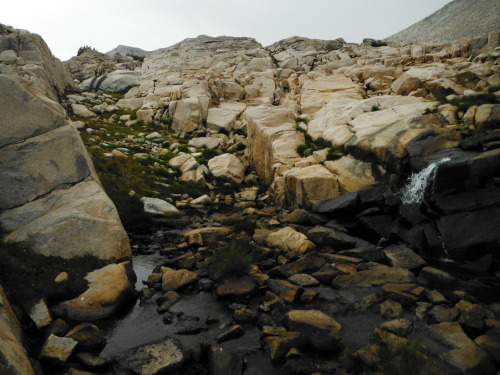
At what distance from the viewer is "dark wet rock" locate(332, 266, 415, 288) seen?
25.9 feet

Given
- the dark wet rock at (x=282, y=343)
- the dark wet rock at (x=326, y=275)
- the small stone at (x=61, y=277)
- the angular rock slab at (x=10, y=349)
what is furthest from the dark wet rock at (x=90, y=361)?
the dark wet rock at (x=326, y=275)

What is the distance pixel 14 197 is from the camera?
907 cm

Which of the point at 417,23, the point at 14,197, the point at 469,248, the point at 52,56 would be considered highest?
the point at 417,23

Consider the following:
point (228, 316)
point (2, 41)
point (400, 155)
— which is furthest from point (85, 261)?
point (2, 41)

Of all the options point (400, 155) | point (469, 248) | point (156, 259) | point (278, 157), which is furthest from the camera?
point (278, 157)

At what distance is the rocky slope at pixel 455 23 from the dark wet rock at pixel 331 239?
127 feet

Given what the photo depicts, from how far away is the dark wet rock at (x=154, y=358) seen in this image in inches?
201

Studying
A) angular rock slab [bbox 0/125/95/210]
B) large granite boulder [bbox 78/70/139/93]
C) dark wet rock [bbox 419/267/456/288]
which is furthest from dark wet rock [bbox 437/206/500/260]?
large granite boulder [bbox 78/70/139/93]

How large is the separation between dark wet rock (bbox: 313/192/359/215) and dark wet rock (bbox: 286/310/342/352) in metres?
7.09

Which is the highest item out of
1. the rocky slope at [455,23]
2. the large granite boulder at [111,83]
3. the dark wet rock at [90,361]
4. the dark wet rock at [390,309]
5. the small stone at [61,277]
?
the rocky slope at [455,23]

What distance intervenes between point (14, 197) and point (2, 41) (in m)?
28.3

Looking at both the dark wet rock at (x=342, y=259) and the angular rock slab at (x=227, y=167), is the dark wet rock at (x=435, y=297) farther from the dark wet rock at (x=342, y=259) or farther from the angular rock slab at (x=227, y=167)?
the angular rock slab at (x=227, y=167)

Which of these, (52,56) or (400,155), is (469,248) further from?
(52,56)

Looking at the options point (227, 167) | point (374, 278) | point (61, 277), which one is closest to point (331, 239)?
point (374, 278)
